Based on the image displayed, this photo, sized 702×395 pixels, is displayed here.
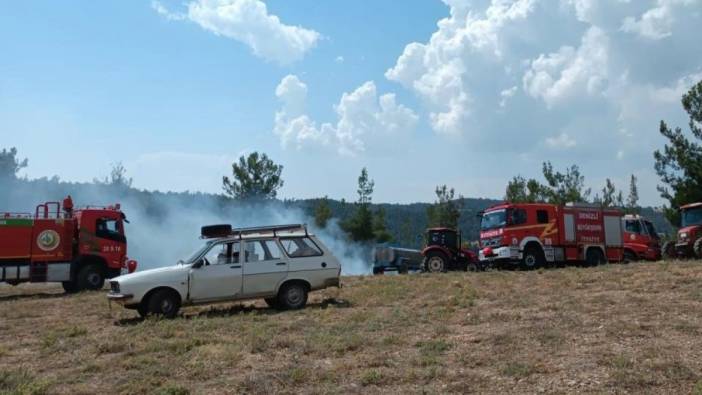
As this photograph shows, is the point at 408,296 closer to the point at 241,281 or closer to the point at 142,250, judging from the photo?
the point at 241,281

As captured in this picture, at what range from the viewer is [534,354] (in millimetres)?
7898

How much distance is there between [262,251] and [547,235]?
14.0 meters

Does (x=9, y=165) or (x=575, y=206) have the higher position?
(x=9, y=165)

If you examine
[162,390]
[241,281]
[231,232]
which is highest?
[231,232]

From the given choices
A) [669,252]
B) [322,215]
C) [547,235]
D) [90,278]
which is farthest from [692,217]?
[322,215]

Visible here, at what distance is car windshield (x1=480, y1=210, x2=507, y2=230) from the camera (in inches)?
919

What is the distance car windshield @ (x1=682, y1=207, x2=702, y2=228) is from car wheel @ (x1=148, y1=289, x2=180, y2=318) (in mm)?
20881

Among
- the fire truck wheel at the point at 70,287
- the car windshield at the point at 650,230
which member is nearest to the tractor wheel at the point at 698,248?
the car windshield at the point at 650,230

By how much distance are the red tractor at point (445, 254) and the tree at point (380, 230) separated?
18.5 m

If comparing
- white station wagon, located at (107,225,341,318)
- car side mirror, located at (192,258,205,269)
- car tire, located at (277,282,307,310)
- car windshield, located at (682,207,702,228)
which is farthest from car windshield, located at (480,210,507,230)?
car side mirror, located at (192,258,205,269)

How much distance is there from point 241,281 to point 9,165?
4961 centimetres

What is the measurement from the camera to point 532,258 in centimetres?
2334

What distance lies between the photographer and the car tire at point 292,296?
532 inches

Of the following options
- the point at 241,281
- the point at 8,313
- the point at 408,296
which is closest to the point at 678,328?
the point at 408,296
